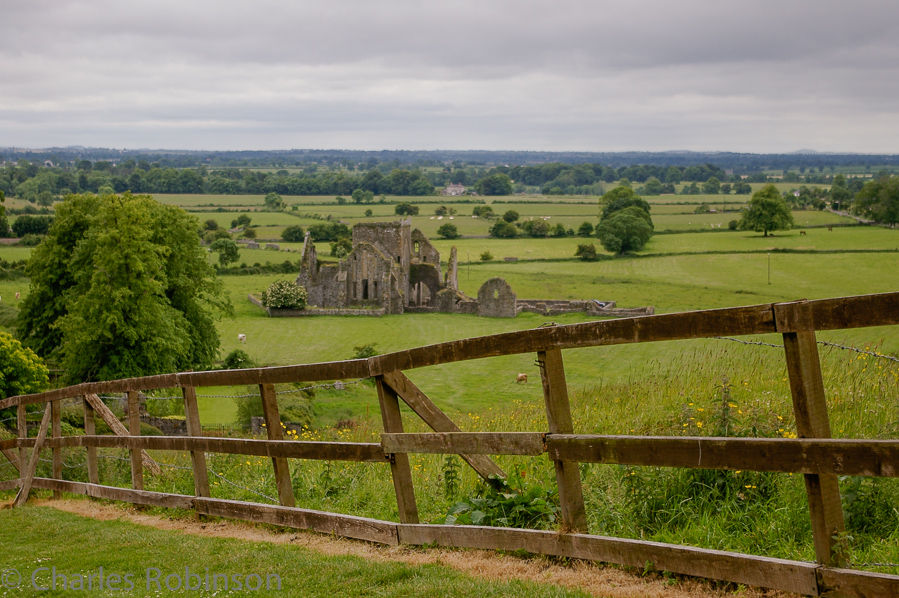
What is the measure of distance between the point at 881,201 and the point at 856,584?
429ft

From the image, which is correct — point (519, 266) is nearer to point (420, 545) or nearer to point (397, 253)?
point (397, 253)

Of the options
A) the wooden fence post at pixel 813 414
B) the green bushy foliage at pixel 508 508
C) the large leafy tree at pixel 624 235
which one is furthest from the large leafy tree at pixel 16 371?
the large leafy tree at pixel 624 235

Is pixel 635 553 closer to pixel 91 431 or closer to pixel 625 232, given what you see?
pixel 91 431

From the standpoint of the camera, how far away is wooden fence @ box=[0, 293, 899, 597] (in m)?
3.50

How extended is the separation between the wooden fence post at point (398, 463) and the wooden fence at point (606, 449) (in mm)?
10

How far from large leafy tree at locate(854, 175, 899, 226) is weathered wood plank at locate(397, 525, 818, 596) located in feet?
418

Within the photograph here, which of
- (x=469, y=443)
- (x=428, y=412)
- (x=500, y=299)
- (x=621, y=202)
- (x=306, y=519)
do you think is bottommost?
(x=500, y=299)

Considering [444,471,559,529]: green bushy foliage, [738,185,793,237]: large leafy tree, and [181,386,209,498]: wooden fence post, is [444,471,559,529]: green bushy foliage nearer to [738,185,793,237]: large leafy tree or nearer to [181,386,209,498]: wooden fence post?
[181,386,209,498]: wooden fence post

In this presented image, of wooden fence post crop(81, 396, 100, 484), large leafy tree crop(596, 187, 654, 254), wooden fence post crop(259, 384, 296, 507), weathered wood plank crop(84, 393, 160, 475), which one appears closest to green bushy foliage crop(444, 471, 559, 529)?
wooden fence post crop(259, 384, 296, 507)

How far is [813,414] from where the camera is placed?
3.62 metres

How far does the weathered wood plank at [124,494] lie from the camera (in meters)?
7.75

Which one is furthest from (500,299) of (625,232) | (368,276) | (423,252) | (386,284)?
(625,232)

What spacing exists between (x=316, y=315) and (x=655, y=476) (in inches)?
2683

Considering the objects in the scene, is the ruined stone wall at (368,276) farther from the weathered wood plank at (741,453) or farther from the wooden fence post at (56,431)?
the weathered wood plank at (741,453)
